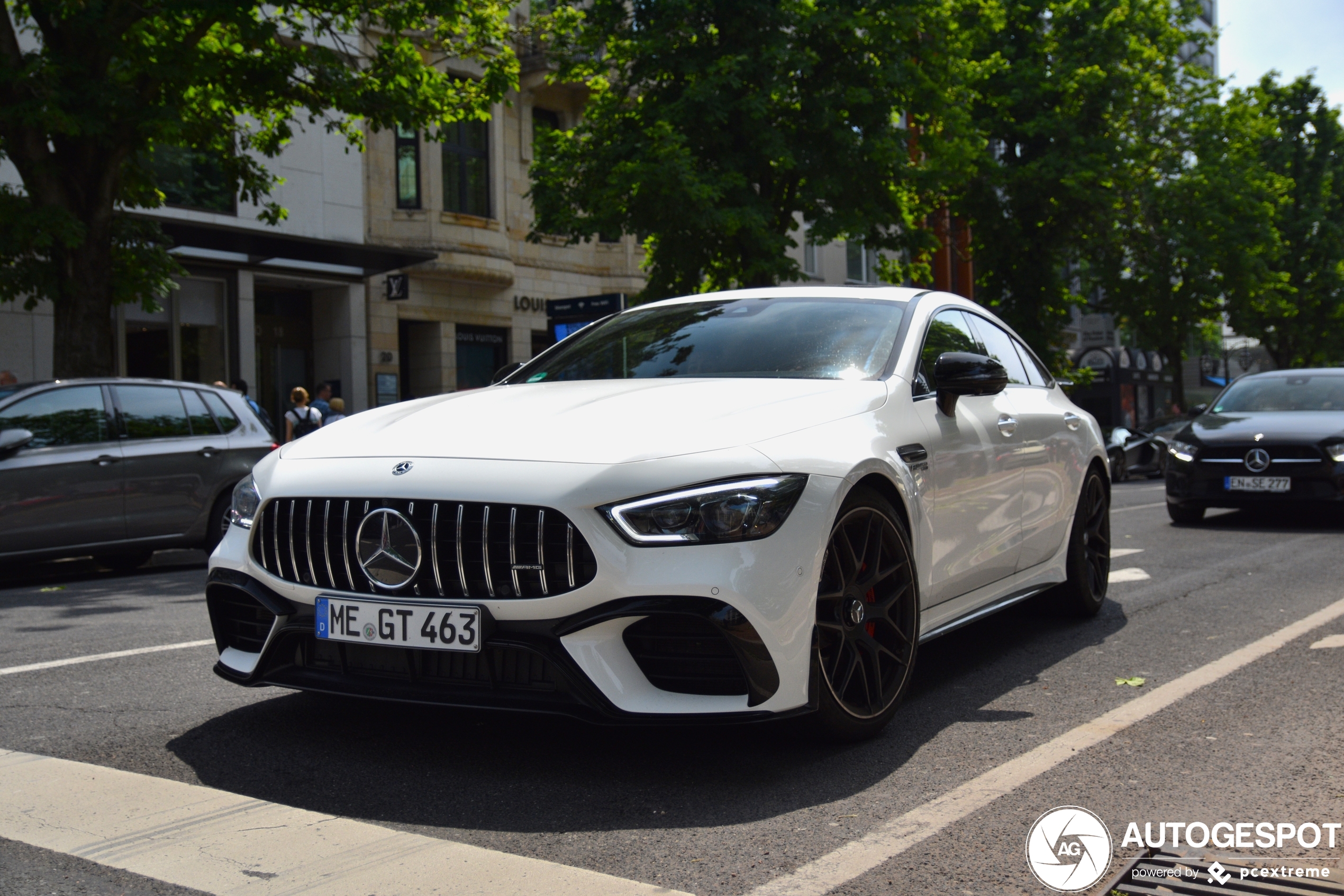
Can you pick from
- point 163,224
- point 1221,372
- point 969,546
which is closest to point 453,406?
point 969,546

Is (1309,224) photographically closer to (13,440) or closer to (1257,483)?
(1257,483)

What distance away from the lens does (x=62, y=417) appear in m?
9.80

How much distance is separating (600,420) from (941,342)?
1.84 meters

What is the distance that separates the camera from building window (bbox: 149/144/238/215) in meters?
19.8

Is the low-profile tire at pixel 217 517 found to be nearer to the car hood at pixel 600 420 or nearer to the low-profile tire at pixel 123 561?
the low-profile tire at pixel 123 561

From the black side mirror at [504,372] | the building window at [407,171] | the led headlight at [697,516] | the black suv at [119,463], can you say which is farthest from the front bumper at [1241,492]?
the building window at [407,171]

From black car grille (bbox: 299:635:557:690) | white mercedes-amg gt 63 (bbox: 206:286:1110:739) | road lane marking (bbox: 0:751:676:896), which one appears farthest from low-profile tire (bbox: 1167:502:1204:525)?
road lane marking (bbox: 0:751:676:896)

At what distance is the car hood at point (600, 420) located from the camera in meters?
3.74

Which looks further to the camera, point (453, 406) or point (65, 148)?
point (65, 148)

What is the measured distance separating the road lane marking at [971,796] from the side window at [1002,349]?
151 cm

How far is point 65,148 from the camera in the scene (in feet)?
41.3

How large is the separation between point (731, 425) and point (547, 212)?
54.1ft

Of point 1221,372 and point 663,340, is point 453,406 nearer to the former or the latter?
point 663,340

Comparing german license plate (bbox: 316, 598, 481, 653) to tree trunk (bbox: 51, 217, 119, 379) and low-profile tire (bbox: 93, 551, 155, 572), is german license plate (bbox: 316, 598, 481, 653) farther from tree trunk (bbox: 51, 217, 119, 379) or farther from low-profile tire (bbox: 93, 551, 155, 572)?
tree trunk (bbox: 51, 217, 119, 379)
